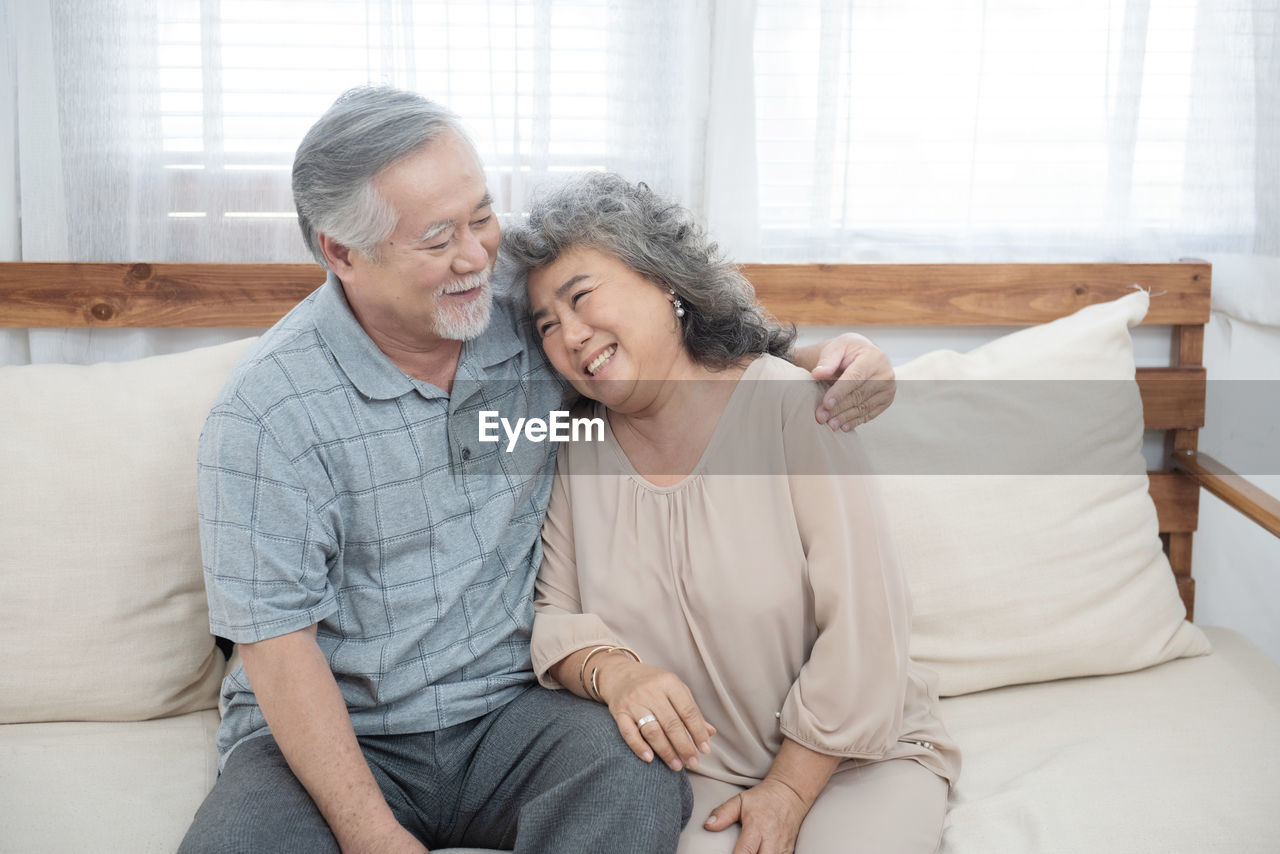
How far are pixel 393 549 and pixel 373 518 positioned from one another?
5 cm

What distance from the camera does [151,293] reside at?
186 centimetres

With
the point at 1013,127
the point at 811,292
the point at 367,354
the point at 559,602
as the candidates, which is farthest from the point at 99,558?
the point at 1013,127

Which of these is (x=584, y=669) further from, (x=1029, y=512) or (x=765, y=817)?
(x=1029, y=512)

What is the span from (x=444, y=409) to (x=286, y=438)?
222mm

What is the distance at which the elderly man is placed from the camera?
127 centimetres

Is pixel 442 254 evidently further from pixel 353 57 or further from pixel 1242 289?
pixel 1242 289

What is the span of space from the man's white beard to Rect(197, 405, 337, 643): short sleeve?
267 millimetres

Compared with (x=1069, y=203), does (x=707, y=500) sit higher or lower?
lower

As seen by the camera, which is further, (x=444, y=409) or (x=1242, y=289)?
(x=1242, y=289)

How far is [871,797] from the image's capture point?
53.4 inches

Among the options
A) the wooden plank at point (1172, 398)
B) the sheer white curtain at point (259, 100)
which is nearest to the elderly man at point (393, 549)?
the sheer white curtain at point (259, 100)

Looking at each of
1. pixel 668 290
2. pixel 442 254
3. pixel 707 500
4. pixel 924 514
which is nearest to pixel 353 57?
pixel 442 254

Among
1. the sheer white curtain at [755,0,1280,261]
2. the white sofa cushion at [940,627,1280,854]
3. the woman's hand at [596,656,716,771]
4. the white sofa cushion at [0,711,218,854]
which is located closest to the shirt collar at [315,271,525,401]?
the woman's hand at [596,656,716,771]

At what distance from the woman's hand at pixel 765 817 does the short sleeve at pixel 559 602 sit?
0.27 m
